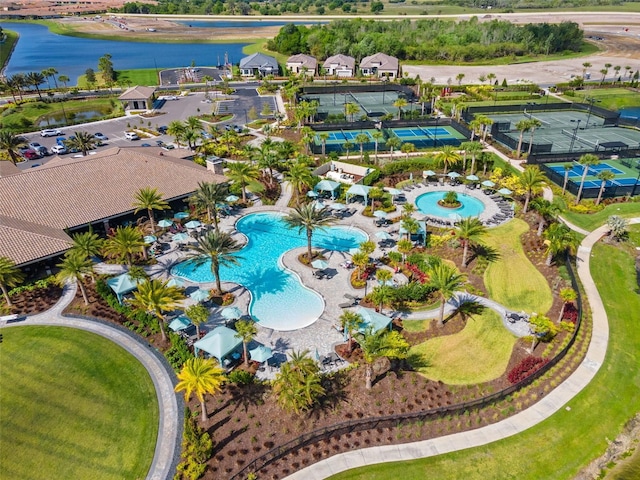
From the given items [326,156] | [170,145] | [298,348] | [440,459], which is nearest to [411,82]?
[326,156]

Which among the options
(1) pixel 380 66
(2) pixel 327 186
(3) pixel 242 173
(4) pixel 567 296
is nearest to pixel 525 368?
(4) pixel 567 296

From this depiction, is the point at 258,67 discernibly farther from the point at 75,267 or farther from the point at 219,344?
the point at 219,344

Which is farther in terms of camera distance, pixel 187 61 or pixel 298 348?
pixel 187 61

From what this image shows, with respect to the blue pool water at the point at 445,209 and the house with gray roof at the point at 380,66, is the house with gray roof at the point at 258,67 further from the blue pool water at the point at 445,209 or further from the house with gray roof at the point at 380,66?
the blue pool water at the point at 445,209

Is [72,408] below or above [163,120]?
below

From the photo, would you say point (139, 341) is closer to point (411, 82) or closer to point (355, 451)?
point (355, 451)
